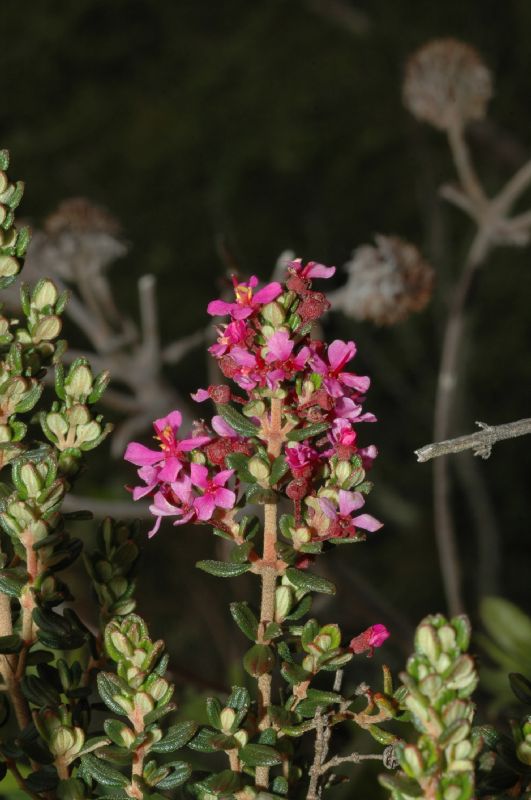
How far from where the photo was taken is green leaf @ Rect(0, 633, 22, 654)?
1.16ft

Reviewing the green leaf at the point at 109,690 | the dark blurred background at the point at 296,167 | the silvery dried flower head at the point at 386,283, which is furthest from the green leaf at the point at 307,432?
the dark blurred background at the point at 296,167

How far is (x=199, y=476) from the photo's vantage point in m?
0.35

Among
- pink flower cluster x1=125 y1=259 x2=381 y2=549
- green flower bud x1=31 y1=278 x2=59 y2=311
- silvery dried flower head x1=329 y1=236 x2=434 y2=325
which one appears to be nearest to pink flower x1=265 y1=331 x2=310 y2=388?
pink flower cluster x1=125 y1=259 x2=381 y2=549

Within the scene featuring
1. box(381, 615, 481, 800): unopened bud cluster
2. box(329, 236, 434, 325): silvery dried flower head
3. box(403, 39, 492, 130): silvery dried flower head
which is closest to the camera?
box(381, 615, 481, 800): unopened bud cluster

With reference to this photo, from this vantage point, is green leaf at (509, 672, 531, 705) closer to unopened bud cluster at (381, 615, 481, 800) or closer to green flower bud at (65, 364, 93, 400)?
unopened bud cluster at (381, 615, 481, 800)

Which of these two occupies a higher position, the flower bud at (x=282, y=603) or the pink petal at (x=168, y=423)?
the pink petal at (x=168, y=423)

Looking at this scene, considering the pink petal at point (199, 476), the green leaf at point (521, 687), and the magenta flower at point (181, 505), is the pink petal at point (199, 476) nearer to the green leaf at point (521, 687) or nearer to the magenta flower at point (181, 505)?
the magenta flower at point (181, 505)

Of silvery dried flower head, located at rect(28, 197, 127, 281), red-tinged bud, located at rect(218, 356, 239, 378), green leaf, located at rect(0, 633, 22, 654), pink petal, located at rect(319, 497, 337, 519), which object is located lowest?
green leaf, located at rect(0, 633, 22, 654)

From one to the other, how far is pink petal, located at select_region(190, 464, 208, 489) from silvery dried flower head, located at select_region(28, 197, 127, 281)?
567mm

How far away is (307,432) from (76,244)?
62 centimetres

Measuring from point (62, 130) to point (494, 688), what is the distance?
1141 millimetres

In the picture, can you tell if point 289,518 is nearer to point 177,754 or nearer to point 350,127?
point 177,754

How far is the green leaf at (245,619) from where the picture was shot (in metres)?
0.35

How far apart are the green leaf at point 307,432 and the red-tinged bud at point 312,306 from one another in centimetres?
4
